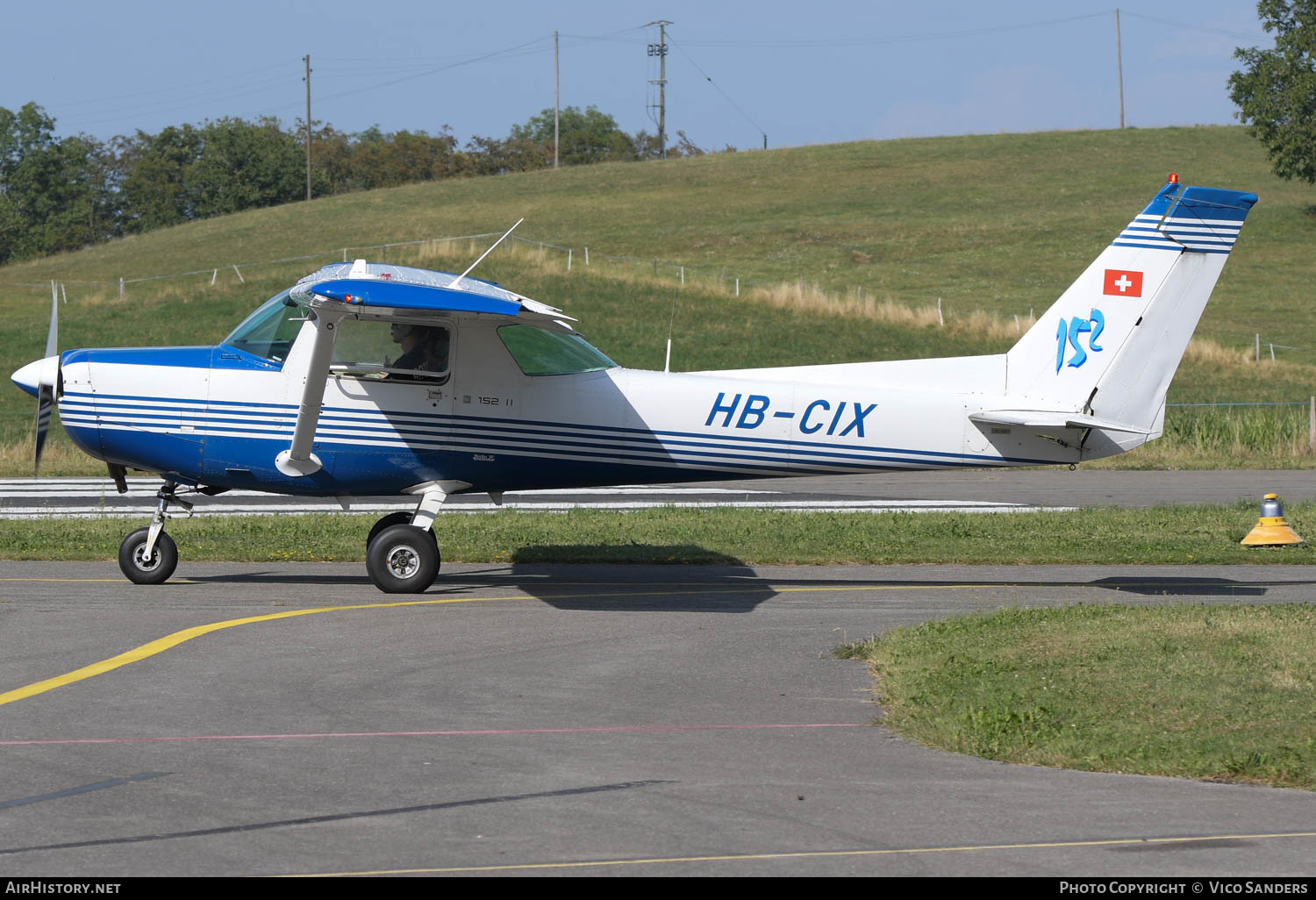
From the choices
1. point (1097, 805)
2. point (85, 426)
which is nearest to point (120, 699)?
point (85, 426)

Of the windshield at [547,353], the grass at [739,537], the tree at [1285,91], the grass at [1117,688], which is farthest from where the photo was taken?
the tree at [1285,91]

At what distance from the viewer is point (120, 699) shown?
8.34 metres

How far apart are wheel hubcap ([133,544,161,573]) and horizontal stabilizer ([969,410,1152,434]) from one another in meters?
7.83

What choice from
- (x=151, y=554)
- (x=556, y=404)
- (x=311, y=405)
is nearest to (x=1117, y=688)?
(x=556, y=404)

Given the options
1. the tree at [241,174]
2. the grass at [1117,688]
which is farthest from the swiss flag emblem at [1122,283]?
the tree at [241,174]

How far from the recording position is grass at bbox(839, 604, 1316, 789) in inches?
276

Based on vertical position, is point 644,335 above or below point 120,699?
above

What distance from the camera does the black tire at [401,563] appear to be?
12359 mm

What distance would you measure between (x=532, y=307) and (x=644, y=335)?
31413mm

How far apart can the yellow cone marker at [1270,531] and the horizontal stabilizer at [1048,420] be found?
3.87m

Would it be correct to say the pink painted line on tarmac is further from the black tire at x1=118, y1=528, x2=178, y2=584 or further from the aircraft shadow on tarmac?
the black tire at x1=118, y1=528, x2=178, y2=584

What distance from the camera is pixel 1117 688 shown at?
27.0ft

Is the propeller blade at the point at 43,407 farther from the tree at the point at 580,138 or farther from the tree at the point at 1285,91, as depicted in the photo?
the tree at the point at 580,138

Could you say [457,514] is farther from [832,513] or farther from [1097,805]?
[1097,805]
